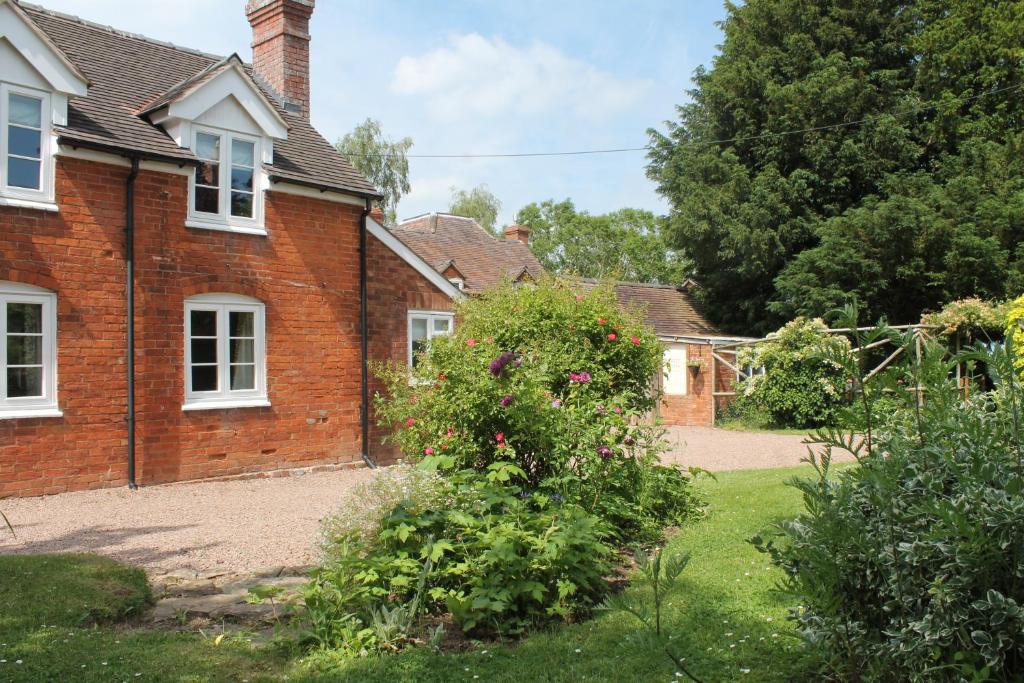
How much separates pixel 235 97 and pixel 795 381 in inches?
595

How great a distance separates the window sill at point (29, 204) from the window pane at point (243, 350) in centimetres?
331

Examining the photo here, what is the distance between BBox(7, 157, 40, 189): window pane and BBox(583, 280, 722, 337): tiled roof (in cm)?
2122

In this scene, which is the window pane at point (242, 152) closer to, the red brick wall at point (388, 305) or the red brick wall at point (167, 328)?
the red brick wall at point (167, 328)

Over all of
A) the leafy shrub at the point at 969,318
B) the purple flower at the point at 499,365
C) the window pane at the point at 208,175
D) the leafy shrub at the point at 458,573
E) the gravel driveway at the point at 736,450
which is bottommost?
the gravel driveway at the point at 736,450

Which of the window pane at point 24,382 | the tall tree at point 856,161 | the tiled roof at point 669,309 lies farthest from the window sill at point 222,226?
the tall tree at point 856,161

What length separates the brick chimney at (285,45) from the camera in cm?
1653

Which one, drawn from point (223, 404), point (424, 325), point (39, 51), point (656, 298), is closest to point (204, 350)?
point (223, 404)

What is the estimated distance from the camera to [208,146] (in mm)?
13273

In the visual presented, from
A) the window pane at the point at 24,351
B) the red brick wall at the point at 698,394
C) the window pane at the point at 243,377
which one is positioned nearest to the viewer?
the window pane at the point at 24,351

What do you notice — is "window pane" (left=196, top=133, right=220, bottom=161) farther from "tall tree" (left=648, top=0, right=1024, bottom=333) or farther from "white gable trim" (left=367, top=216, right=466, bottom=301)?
"tall tree" (left=648, top=0, right=1024, bottom=333)

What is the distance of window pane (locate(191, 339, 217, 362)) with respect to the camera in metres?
12.9

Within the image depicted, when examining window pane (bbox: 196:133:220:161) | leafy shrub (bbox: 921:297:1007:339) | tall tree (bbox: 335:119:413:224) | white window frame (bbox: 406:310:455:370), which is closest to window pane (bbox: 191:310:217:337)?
window pane (bbox: 196:133:220:161)

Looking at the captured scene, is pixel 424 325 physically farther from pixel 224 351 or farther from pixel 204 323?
pixel 204 323

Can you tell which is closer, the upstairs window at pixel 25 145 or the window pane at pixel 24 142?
the upstairs window at pixel 25 145
